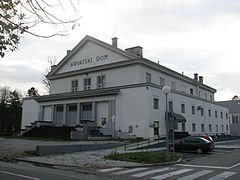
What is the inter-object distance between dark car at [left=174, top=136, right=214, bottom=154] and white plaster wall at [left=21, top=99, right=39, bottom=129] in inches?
1046

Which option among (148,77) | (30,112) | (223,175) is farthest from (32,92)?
(223,175)

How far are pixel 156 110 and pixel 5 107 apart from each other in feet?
168

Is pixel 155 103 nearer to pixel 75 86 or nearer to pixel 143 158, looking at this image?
pixel 75 86

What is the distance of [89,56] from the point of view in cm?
3816

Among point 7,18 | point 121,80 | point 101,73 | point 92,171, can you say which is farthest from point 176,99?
point 7,18

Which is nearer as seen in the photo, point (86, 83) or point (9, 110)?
point (86, 83)

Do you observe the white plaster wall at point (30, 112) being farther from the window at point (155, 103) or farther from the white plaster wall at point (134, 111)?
the window at point (155, 103)

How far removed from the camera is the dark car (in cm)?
1991

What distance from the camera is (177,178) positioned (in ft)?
31.4

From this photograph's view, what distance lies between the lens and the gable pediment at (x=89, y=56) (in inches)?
1375

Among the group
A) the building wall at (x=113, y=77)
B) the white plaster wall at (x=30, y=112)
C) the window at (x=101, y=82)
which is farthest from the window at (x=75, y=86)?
the white plaster wall at (x=30, y=112)

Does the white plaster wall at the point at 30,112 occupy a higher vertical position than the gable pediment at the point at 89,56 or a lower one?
lower

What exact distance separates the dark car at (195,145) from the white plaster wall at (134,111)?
626cm

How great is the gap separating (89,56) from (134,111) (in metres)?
13.6
